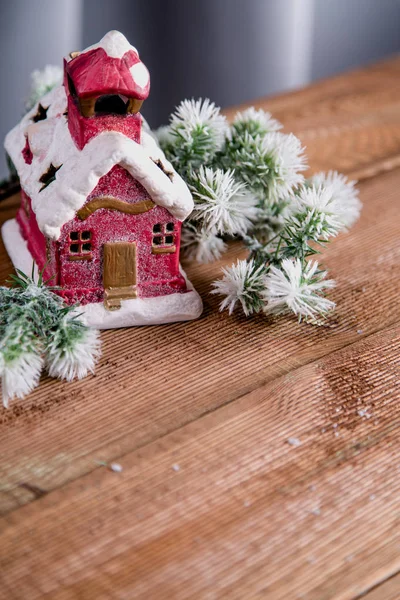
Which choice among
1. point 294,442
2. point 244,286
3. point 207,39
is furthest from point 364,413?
point 207,39

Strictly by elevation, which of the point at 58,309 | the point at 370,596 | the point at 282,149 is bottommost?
the point at 370,596

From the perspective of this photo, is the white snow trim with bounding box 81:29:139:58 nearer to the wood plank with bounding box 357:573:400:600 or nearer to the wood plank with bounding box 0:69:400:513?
the wood plank with bounding box 0:69:400:513

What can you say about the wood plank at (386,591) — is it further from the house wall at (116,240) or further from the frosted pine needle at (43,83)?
the frosted pine needle at (43,83)

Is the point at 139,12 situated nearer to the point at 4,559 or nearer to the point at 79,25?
the point at 79,25

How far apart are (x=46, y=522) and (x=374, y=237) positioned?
24.2 inches

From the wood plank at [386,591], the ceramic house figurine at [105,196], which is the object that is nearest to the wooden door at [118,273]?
the ceramic house figurine at [105,196]

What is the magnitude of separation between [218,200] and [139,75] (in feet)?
0.57

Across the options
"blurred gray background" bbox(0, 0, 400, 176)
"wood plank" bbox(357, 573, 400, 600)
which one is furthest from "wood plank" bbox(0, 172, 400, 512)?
"blurred gray background" bbox(0, 0, 400, 176)

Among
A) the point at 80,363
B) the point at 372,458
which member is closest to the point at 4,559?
the point at 80,363

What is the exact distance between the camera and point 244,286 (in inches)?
Result: 34.0

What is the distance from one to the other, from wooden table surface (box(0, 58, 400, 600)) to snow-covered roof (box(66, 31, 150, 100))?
262 mm

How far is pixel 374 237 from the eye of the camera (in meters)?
1.05

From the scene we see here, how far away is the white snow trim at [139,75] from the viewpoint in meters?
0.74

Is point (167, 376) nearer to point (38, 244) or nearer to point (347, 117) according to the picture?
point (38, 244)
